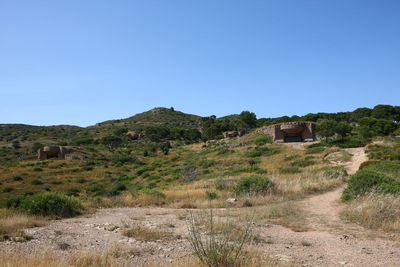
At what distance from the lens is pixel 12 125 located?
90562 millimetres

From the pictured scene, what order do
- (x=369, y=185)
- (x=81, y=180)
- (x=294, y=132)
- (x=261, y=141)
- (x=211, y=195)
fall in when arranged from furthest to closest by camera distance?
(x=294, y=132) → (x=261, y=141) → (x=81, y=180) → (x=211, y=195) → (x=369, y=185)

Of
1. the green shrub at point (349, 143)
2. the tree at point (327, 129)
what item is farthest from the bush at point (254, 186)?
the tree at point (327, 129)

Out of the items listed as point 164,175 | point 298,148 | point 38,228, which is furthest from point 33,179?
point 298,148

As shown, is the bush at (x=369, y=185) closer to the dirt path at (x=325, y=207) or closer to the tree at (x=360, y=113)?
the dirt path at (x=325, y=207)

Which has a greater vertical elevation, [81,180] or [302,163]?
[302,163]

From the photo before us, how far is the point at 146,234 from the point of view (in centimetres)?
614

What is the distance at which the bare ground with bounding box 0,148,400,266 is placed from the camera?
4.75 meters

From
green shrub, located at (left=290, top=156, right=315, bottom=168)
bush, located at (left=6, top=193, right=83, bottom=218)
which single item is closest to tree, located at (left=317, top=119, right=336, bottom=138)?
green shrub, located at (left=290, top=156, right=315, bottom=168)

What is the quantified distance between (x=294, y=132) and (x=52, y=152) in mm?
38236

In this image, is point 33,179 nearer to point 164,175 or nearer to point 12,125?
point 164,175

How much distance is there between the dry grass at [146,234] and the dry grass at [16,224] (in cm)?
211

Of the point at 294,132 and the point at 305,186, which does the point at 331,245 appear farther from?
the point at 294,132

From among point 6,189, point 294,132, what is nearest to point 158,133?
point 294,132

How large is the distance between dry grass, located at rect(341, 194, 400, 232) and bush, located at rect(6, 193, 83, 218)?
8626 millimetres
